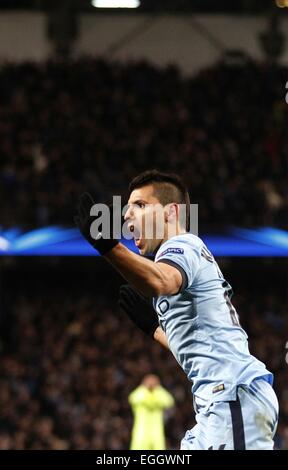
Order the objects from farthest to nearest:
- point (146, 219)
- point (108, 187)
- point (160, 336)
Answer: point (108, 187) < point (160, 336) < point (146, 219)

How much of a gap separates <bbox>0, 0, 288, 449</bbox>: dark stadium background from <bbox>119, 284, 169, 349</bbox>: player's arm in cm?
1178

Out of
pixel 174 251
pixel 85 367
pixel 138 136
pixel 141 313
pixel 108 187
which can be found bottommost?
pixel 174 251

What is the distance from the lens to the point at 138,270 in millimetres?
4508

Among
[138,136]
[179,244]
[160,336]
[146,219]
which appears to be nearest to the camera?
[179,244]

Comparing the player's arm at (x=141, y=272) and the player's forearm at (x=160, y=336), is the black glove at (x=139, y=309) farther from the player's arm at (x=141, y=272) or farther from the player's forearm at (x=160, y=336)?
the player's arm at (x=141, y=272)

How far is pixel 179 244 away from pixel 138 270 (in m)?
0.57

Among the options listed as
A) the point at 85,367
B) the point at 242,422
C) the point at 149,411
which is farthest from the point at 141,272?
the point at 85,367

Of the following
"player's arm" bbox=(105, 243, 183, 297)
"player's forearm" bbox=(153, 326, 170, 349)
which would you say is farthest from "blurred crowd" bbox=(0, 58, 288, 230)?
"player's arm" bbox=(105, 243, 183, 297)

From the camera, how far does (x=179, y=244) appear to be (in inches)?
198

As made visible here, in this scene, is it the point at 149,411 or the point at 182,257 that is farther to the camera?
the point at 149,411

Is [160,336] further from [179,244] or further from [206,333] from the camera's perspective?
[179,244]

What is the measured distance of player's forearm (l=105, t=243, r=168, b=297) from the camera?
448 centimetres

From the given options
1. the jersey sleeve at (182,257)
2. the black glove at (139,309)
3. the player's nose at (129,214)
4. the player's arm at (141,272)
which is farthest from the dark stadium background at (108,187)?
the player's arm at (141,272)

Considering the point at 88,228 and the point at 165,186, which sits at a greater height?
the point at 165,186
